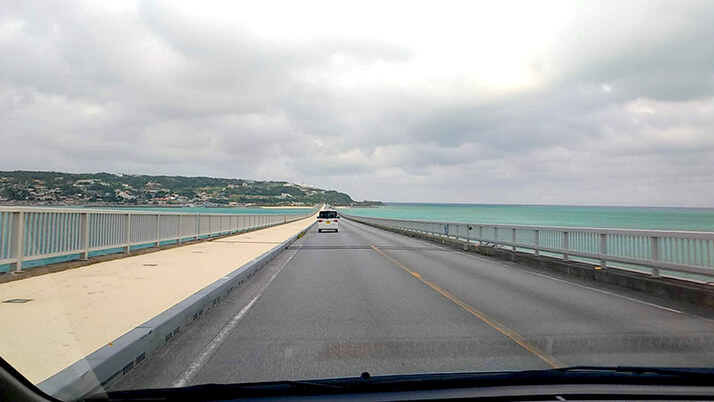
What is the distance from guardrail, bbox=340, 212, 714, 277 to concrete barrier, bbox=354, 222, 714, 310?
0.95ft

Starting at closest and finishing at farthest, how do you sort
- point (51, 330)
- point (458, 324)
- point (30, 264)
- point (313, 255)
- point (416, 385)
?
point (416, 385), point (51, 330), point (458, 324), point (30, 264), point (313, 255)

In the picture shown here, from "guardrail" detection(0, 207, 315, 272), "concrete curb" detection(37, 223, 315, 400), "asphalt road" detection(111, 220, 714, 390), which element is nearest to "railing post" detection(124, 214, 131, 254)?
"guardrail" detection(0, 207, 315, 272)

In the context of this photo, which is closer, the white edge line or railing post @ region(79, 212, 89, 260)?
the white edge line

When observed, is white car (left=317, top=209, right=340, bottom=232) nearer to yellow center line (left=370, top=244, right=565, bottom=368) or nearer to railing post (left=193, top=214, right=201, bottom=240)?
railing post (left=193, top=214, right=201, bottom=240)

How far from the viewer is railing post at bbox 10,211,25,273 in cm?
959

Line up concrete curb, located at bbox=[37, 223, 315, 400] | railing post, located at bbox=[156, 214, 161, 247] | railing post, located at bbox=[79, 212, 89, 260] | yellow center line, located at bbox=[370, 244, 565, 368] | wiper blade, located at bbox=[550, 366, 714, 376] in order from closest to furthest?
wiper blade, located at bbox=[550, 366, 714, 376] → concrete curb, located at bbox=[37, 223, 315, 400] → yellow center line, located at bbox=[370, 244, 565, 368] → railing post, located at bbox=[79, 212, 89, 260] → railing post, located at bbox=[156, 214, 161, 247]

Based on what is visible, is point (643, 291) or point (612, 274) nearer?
point (643, 291)

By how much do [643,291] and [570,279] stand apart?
2.37m

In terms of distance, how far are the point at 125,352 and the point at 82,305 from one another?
10.0 ft

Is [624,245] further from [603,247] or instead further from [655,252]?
[655,252]

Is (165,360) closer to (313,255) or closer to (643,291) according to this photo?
(643,291)

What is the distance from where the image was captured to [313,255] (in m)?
19.9

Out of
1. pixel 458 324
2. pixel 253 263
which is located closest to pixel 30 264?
pixel 253 263

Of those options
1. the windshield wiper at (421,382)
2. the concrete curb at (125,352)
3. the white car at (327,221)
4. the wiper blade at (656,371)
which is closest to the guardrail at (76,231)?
the concrete curb at (125,352)
